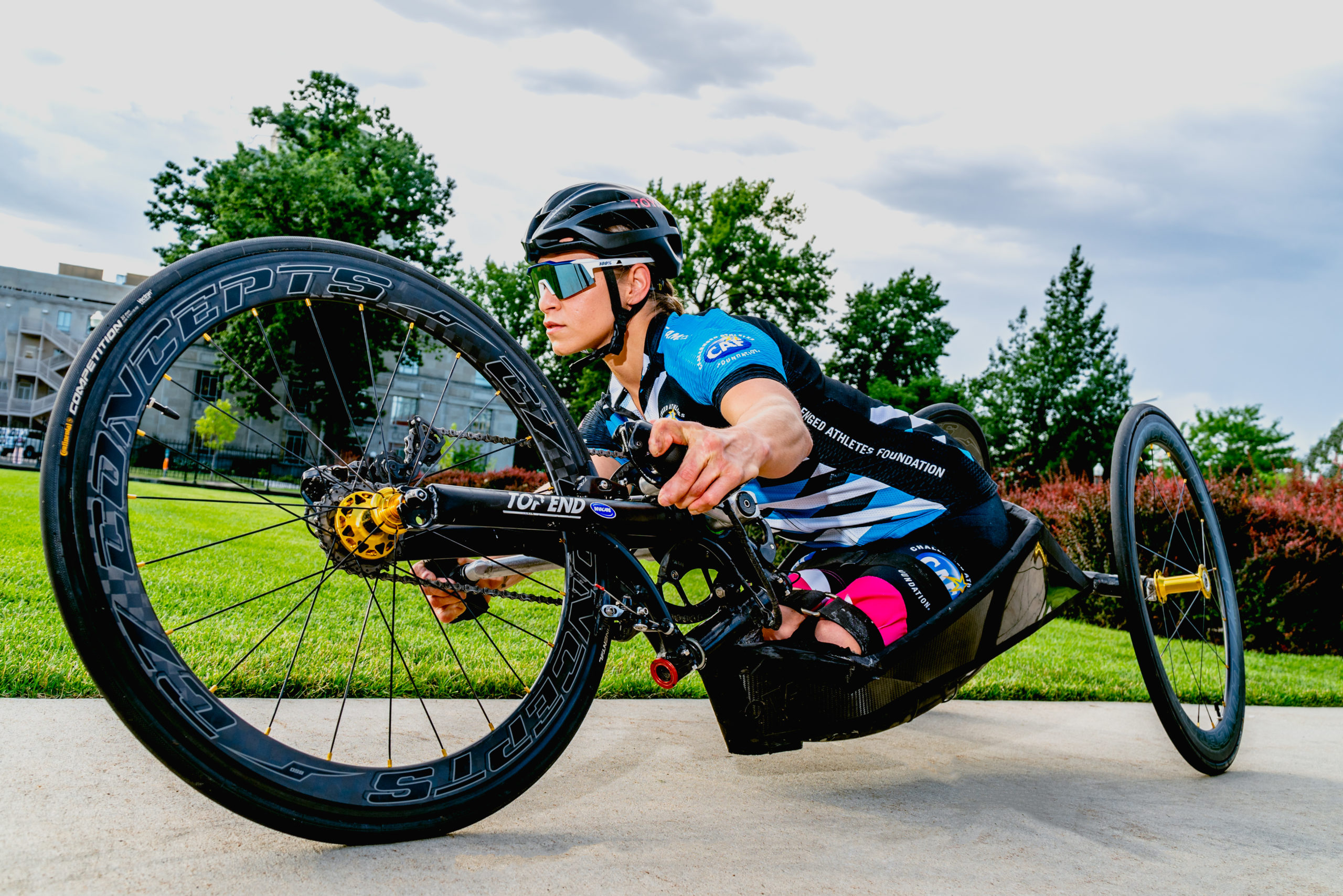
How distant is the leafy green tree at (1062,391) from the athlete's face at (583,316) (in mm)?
56486

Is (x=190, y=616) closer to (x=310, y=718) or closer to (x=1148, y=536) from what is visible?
(x=310, y=718)

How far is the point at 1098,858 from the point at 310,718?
2677 mm

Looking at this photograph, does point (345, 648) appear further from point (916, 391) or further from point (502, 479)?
point (916, 391)

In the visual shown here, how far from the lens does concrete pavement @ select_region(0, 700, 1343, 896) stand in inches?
77.8

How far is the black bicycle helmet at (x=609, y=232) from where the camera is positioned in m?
2.86

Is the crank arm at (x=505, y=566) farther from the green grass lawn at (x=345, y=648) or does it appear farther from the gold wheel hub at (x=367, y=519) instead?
the gold wheel hub at (x=367, y=519)

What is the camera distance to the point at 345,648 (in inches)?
194

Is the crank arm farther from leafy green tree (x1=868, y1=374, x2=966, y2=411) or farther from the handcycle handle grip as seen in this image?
leafy green tree (x1=868, y1=374, x2=966, y2=411)

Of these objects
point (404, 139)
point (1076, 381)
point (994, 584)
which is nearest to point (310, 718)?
point (994, 584)

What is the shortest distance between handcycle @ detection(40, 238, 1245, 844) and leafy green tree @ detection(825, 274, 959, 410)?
50.9 m

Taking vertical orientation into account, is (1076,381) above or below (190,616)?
above

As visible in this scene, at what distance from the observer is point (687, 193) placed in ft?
148

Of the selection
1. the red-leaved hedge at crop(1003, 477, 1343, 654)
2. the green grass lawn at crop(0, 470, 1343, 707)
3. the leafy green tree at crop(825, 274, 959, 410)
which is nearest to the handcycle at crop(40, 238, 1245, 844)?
the green grass lawn at crop(0, 470, 1343, 707)

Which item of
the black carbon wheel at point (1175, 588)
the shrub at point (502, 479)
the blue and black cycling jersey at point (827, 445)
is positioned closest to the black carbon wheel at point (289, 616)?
the blue and black cycling jersey at point (827, 445)
